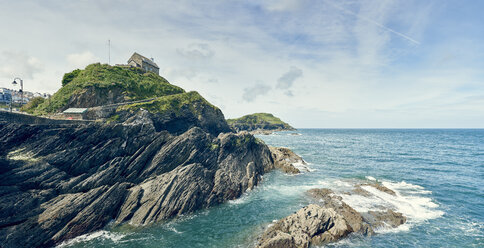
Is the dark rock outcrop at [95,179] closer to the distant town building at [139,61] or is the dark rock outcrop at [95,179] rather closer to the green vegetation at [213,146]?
the green vegetation at [213,146]

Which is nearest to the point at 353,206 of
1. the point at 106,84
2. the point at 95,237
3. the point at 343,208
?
the point at 343,208

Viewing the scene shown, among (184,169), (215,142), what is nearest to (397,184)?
(215,142)

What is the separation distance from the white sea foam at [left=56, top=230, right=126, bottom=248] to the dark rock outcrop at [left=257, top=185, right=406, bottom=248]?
1651 cm

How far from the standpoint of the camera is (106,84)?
169 feet

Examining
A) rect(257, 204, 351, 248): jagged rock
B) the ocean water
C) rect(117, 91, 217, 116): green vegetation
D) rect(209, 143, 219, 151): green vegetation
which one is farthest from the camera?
rect(117, 91, 217, 116): green vegetation

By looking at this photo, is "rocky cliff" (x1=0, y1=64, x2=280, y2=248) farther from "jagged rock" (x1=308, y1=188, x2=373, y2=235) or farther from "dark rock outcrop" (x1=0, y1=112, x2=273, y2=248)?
"jagged rock" (x1=308, y1=188, x2=373, y2=235)

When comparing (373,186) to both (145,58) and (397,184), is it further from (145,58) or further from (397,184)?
(145,58)

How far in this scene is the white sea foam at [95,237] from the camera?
2277 centimetres

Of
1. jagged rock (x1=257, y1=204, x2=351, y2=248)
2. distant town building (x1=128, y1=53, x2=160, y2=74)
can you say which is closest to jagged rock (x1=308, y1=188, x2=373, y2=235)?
jagged rock (x1=257, y1=204, x2=351, y2=248)

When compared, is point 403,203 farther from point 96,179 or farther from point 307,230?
point 96,179

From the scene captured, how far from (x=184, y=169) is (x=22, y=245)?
61.9 feet

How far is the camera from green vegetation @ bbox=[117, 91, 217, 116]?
48959mm

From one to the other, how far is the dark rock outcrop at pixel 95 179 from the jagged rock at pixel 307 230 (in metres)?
13.3

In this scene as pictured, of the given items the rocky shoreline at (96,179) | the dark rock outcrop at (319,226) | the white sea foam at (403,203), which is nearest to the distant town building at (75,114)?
the rocky shoreline at (96,179)
